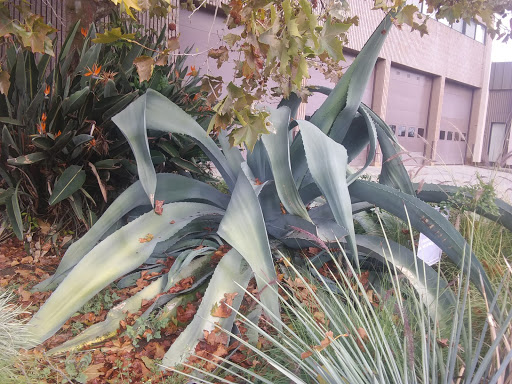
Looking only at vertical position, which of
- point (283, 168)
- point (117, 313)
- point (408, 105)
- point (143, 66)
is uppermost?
point (143, 66)

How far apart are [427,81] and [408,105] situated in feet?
4.83

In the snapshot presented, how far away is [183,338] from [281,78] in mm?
1434

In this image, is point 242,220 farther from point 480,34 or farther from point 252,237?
point 480,34

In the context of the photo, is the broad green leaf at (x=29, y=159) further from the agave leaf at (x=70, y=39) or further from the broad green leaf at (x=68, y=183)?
the agave leaf at (x=70, y=39)

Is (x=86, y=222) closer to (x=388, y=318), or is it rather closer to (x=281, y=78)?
(x=281, y=78)

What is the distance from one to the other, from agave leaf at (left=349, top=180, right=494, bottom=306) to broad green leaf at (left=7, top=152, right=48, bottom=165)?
192 centimetres

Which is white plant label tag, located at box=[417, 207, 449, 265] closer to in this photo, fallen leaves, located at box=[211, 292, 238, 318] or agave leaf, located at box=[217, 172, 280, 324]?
agave leaf, located at box=[217, 172, 280, 324]

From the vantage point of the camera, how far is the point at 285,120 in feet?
7.34

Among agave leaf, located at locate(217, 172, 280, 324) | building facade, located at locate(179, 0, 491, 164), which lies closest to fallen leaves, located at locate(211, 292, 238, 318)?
agave leaf, located at locate(217, 172, 280, 324)

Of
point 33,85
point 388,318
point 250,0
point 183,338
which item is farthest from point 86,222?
point 388,318

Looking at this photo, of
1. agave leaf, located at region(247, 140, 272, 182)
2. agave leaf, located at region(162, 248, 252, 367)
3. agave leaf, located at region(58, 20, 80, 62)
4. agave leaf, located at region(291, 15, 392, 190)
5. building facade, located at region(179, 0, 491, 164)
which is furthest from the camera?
building facade, located at region(179, 0, 491, 164)

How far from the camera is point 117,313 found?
6.37 feet

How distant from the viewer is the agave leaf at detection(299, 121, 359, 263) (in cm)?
179

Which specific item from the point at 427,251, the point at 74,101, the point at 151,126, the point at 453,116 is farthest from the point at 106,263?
the point at 453,116
